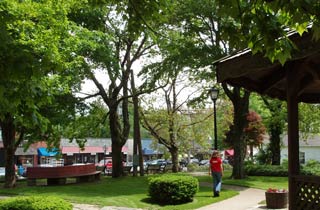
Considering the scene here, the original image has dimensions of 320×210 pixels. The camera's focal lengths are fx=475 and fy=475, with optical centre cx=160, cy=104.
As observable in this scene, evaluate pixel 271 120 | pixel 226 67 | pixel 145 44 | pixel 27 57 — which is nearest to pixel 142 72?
pixel 145 44

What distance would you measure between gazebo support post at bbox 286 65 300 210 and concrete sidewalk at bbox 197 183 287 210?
7570 millimetres

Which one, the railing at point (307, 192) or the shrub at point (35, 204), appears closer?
the railing at point (307, 192)

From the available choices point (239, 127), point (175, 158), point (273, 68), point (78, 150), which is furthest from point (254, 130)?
point (78, 150)

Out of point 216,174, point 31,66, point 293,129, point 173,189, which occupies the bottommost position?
point 173,189

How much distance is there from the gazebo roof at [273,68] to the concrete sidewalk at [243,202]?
617 cm

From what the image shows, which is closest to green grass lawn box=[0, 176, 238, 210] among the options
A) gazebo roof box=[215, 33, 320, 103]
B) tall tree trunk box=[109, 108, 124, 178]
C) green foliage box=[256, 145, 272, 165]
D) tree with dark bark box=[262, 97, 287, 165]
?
gazebo roof box=[215, 33, 320, 103]

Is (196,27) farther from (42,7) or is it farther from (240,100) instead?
(42,7)

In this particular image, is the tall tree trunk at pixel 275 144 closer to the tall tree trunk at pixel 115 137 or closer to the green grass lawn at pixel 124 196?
the tall tree trunk at pixel 115 137

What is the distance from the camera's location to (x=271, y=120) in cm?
3794

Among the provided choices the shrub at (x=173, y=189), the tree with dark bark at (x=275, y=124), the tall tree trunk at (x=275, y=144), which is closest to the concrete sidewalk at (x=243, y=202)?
the shrub at (x=173, y=189)

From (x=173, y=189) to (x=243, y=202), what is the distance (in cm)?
287

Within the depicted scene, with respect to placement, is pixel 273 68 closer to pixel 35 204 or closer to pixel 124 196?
pixel 35 204

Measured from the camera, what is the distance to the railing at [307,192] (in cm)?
813

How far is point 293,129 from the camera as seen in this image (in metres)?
8.60
